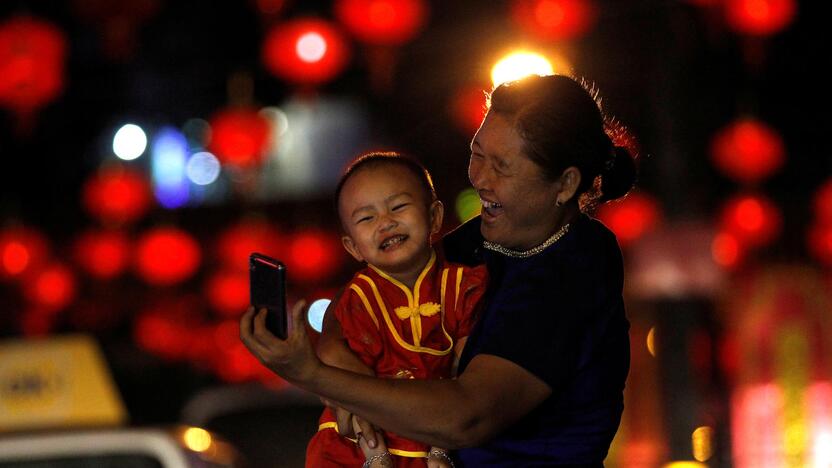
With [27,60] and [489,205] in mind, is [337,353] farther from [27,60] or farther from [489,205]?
[27,60]

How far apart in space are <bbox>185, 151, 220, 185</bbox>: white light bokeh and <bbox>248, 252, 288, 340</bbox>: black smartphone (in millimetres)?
14204

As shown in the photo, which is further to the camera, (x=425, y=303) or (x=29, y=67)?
(x=29, y=67)

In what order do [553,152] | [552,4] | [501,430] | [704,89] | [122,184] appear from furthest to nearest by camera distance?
[704,89] < [122,184] < [552,4] < [553,152] < [501,430]

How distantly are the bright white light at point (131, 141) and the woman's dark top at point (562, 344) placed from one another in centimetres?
1388

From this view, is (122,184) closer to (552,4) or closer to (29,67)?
(29,67)

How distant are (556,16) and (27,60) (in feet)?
8.36

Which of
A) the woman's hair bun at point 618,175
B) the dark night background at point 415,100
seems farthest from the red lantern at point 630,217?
the woman's hair bun at point 618,175

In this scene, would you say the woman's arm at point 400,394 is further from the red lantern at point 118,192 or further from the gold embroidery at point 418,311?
the red lantern at point 118,192

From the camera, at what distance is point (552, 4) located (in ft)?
21.7

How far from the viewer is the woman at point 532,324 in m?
1.92

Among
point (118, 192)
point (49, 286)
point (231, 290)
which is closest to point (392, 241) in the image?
point (118, 192)

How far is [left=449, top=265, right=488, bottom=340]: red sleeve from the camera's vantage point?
87.4 inches

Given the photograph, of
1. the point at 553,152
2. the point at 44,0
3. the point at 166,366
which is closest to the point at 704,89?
the point at 44,0

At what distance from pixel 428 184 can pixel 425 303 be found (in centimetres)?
21
